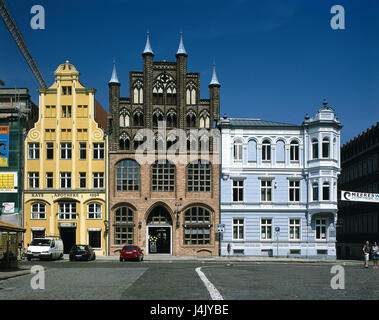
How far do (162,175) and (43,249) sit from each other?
1451 centimetres

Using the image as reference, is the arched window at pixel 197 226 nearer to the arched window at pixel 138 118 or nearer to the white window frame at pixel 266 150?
the white window frame at pixel 266 150

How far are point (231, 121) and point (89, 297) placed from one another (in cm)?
4240

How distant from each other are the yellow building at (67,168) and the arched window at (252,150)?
45.6 feet

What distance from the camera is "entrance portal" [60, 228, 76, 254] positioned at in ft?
183

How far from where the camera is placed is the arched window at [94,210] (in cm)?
5562

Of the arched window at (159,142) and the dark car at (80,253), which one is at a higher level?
the arched window at (159,142)

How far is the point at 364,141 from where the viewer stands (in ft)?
202

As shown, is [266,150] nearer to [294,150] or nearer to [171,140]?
[294,150]

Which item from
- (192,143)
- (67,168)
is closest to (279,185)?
(192,143)

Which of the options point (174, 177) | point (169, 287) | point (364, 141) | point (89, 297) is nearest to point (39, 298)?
point (89, 297)

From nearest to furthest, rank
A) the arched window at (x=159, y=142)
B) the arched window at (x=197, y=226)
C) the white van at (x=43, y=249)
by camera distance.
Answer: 1. the white van at (x=43, y=249)
2. the arched window at (x=197, y=226)
3. the arched window at (x=159, y=142)

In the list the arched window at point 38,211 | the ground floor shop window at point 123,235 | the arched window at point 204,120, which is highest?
the arched window at point 204,120

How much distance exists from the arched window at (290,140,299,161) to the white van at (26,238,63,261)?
2393 cm

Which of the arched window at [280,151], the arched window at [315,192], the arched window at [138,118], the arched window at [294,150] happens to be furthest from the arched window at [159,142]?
the arched window at [315,192]
